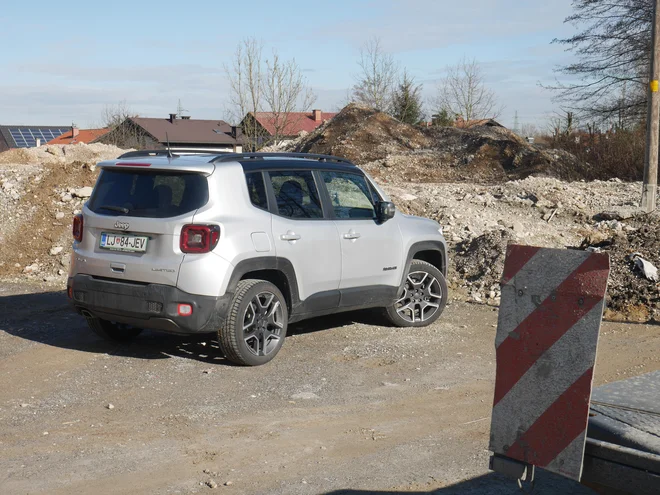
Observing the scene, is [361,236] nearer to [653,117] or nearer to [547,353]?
[547,353]

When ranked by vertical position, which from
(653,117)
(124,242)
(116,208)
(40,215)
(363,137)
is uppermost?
(653,117)

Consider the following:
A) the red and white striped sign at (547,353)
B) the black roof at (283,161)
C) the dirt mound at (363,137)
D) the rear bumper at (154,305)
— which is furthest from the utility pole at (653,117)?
the red and white striped sign at (547,353)

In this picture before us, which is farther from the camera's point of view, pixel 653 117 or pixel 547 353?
pixel 653 117

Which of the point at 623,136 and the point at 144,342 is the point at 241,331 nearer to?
the point at 144,342

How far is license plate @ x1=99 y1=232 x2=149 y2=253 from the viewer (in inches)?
290

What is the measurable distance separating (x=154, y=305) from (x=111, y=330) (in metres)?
1.56

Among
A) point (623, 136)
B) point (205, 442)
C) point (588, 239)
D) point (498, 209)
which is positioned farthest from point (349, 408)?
point (623, 136)

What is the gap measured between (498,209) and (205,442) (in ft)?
37.3

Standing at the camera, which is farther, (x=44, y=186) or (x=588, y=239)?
(x=44, y=186)

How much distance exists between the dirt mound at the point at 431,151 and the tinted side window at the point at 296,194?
568 inches

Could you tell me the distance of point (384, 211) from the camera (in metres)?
8.87

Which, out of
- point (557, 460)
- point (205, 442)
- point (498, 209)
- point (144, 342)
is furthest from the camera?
point (498, 209)

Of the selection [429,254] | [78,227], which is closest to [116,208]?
[78,227]

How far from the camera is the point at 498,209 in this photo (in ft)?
52.7
